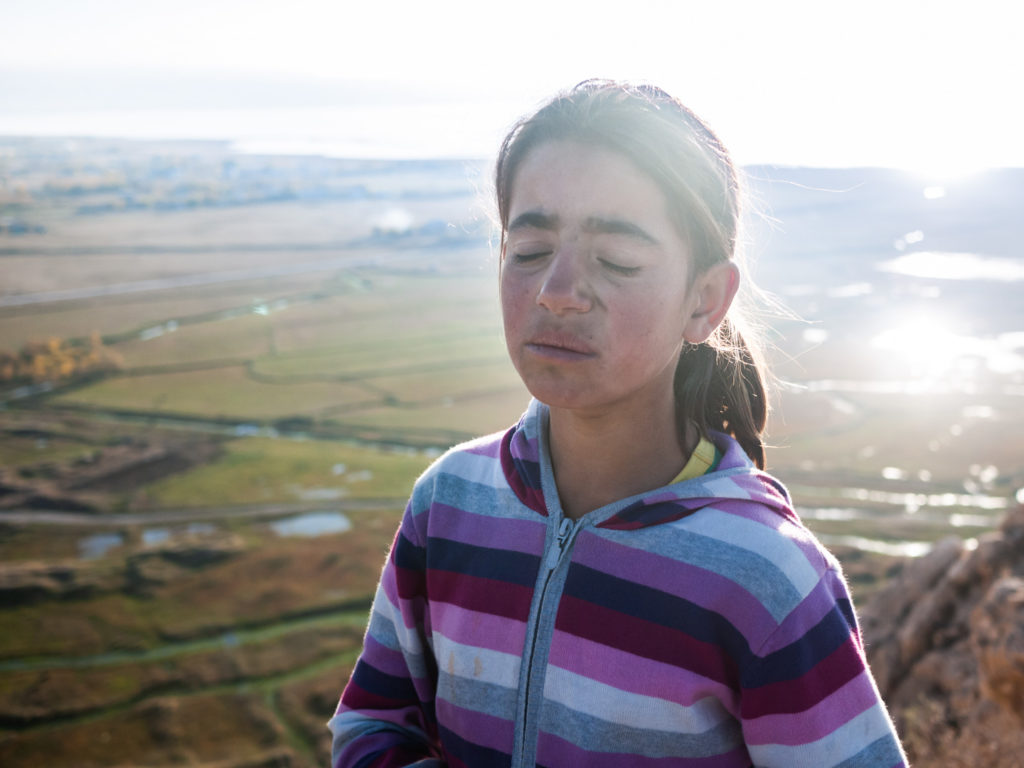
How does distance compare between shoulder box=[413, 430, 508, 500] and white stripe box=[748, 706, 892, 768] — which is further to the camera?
shoulder box=[413, 430, 508, 500]

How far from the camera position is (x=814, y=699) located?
184 centimetres

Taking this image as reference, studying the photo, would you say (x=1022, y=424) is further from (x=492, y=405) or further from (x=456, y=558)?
(x=456, y=558)

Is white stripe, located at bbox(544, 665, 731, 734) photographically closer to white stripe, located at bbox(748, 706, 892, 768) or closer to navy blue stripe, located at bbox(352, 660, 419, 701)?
white stripe, located at bbox(748, 706, 892, 768)

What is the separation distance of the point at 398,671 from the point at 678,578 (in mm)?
994

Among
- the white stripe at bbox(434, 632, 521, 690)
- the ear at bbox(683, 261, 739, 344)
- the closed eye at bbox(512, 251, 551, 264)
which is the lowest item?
the white stripe at bbox(434, 632, 521, 690)

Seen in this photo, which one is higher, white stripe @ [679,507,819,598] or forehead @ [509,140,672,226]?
forehead @ [509,140,672,226]

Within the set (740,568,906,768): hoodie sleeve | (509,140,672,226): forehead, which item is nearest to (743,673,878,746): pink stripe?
(740,568,906,768): hoodie sleeve

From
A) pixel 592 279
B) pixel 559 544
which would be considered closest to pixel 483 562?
pixel 559 544

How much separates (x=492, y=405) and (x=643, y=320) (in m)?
55.2

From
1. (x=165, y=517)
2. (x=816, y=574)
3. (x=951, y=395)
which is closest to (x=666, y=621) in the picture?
(x=816, y=574)

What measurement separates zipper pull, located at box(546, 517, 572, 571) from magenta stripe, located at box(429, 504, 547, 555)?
0.05 meters

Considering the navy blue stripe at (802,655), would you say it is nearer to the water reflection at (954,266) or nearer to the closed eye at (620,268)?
the closed eye at (620,268)

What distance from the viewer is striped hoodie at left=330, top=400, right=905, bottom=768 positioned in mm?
1872

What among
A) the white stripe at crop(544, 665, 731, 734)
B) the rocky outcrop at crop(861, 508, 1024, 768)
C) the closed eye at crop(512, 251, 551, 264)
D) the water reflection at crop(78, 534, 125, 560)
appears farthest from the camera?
the water reflection at crop(78, 534, 125, 560)
